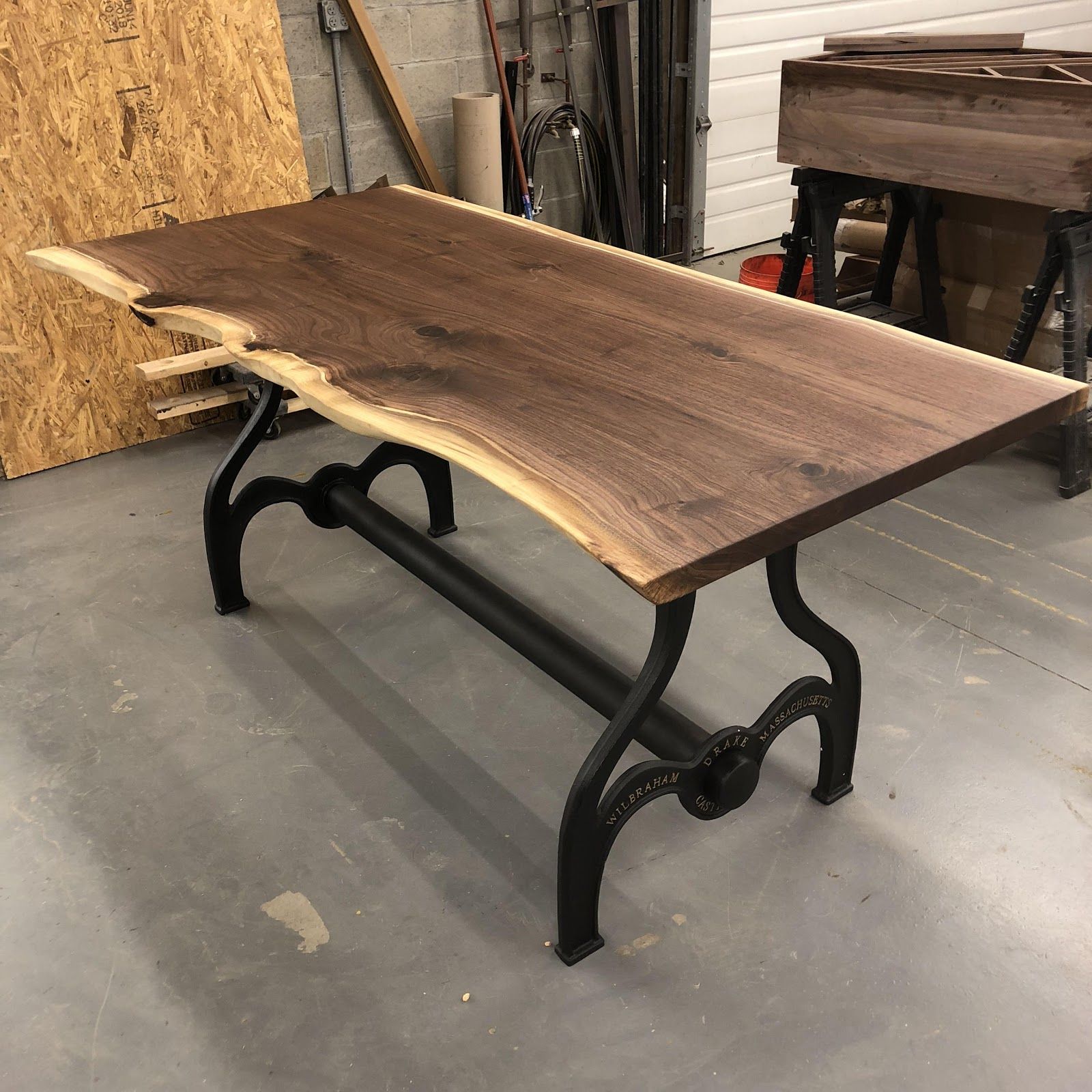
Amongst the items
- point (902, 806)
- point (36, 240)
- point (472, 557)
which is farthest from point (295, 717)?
point (36, 240)

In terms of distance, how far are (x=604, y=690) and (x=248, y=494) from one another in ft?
3.21

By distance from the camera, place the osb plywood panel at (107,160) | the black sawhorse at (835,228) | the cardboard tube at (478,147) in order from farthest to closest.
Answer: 1. the cardboard tube at (478,147)
2. the black sawhorse at (835,228)
3. the osb plywood panel at (107,160)

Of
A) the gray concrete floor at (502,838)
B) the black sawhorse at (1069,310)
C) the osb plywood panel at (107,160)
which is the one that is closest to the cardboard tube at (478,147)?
the osb plywood panel at (107,160)

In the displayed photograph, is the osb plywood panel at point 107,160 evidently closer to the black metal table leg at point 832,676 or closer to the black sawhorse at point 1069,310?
the black sawhorse at point 1069,310

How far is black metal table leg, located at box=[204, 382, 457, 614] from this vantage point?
2.22 metres

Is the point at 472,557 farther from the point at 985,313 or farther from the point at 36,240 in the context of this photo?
the point at 985,313

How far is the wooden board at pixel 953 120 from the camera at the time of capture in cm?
241

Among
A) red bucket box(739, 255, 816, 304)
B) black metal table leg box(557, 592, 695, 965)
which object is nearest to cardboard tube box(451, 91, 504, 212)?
red bucket box(739, 255, 816, 304)

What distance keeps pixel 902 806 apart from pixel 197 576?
1.63 m

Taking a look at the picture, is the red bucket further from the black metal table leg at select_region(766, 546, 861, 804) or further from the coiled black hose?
the black metal table leg at select_region(766, 546, 861, 804)

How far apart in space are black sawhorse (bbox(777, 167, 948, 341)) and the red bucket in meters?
0.39

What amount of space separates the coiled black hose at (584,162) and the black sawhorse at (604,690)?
2.05 metres

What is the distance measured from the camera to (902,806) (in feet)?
5.82

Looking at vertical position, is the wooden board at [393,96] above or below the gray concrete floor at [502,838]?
above
